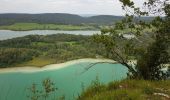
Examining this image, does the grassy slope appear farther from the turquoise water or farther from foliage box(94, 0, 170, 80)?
the turquoise water

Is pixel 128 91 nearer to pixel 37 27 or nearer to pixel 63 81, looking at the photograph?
pixel 63 81

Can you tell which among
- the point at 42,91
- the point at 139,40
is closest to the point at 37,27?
the point at 139,40

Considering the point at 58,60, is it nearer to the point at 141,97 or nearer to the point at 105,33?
the point at 105,33

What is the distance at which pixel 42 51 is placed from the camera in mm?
82875

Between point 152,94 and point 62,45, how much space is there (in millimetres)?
84017

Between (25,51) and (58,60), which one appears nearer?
(58,60)

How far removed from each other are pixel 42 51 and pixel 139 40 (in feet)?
237

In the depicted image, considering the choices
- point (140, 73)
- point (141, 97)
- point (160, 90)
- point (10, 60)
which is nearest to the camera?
point (141, 97)

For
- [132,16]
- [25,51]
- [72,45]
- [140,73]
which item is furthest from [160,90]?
[72,45]

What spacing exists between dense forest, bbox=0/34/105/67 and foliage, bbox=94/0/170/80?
154 feet

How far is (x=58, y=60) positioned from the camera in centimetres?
7362

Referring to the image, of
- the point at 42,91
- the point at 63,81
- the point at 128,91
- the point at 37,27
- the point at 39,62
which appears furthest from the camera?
the point at 37,27

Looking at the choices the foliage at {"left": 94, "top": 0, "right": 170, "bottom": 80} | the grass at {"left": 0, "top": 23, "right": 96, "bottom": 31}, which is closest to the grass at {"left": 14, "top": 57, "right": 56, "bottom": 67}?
the foliage at {"left": 94, "top": 0, "right": 170, "bottom": 80}

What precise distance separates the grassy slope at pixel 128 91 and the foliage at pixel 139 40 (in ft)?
8.66
